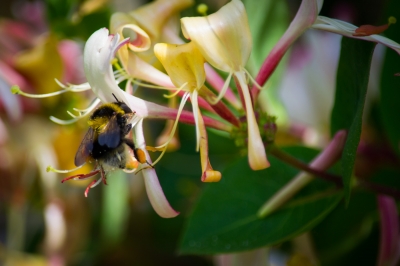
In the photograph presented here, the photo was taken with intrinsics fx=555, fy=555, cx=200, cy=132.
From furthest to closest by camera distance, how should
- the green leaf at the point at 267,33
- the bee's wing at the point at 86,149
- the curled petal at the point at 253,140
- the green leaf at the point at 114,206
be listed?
the green leaf at the point at 114,206 < the green leaf at the point at 267,33 < the bee's wing at the point at 86,149 < the curled petal at the point at 253,140

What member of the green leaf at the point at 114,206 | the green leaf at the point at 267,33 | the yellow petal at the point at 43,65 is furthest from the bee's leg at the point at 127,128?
the green leaf at the point at 114,206

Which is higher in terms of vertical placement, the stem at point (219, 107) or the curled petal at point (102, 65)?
the curled petal at point (102, 65)

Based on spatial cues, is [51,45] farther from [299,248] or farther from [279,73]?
[299,248]

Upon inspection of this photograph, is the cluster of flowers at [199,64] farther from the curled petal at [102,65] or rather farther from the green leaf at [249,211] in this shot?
the green leaf at [249,211]

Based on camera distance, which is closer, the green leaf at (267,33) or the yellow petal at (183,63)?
the yellow petal at (183,63)

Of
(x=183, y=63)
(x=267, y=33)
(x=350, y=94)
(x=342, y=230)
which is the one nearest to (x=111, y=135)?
(x=183, y=63)

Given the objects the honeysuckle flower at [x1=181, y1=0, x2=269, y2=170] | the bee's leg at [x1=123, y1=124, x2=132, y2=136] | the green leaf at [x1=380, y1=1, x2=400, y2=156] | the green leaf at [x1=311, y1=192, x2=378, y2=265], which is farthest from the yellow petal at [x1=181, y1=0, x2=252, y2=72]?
the green leaf at [x1=311, y1=192, x2=378, y2=265]
